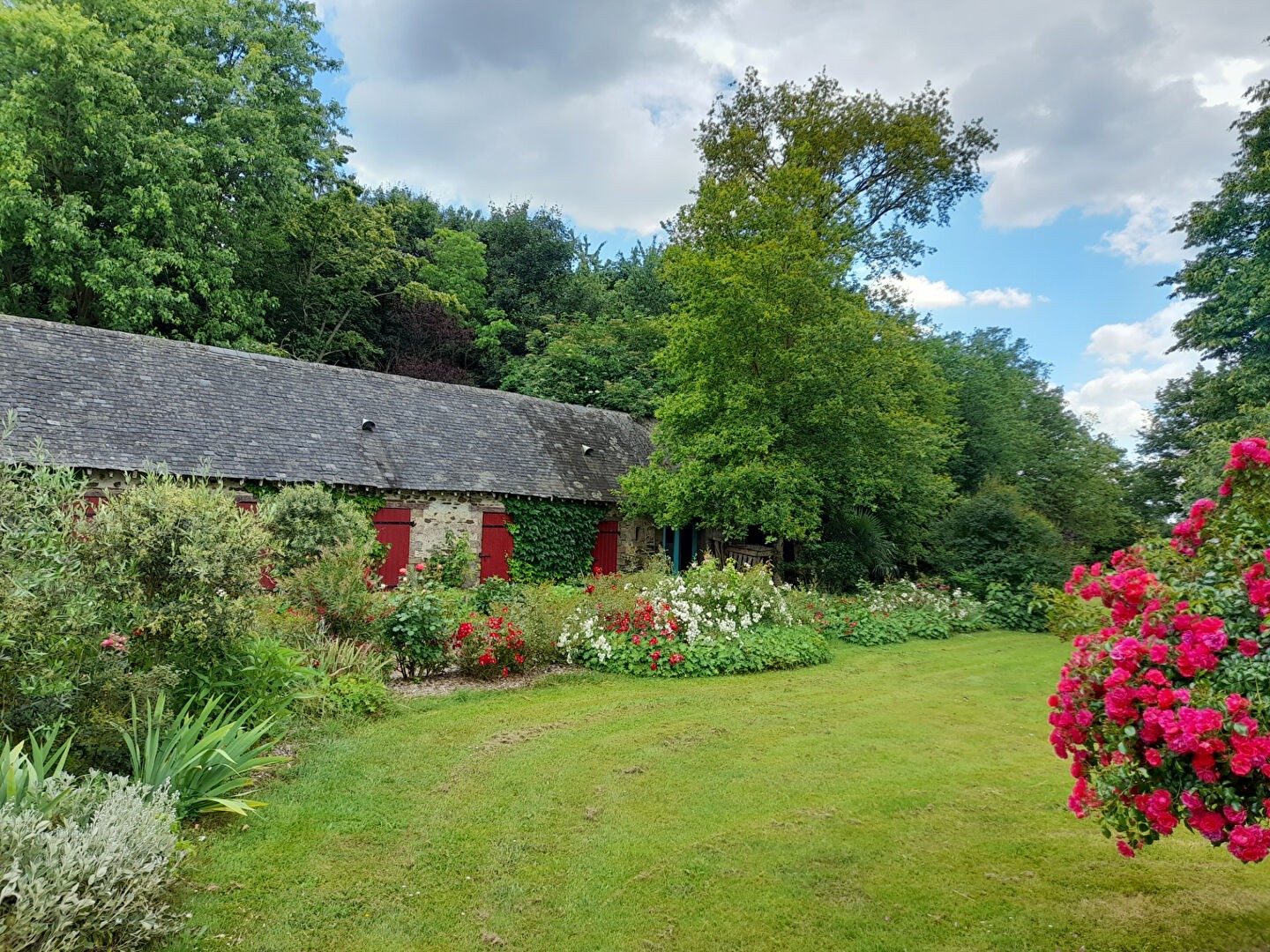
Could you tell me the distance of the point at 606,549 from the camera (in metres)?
17.5

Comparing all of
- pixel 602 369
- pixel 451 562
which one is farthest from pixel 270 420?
pixel 602 369

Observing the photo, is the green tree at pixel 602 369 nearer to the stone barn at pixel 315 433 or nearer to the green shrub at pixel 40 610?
the stone barn at pixel 315 433

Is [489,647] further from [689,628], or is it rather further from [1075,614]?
[1075,614]

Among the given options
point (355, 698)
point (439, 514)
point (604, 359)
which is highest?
point (604, 359)

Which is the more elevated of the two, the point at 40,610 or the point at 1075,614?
the point at 1075,614

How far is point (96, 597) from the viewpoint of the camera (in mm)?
4438

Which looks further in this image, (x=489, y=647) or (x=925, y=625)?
(x=925, y=625)

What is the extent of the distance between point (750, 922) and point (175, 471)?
12.0m

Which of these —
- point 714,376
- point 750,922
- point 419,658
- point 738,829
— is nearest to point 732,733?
point 738,829

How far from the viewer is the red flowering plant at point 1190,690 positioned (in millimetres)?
2357

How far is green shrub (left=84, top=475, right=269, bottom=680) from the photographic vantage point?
15.8 feet

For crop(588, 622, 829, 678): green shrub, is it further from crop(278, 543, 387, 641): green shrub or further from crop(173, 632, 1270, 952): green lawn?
crop(278, 543, 387, 641): green shrub

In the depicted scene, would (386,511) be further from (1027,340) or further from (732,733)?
(1027,340)

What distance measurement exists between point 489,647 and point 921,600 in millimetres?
10025
